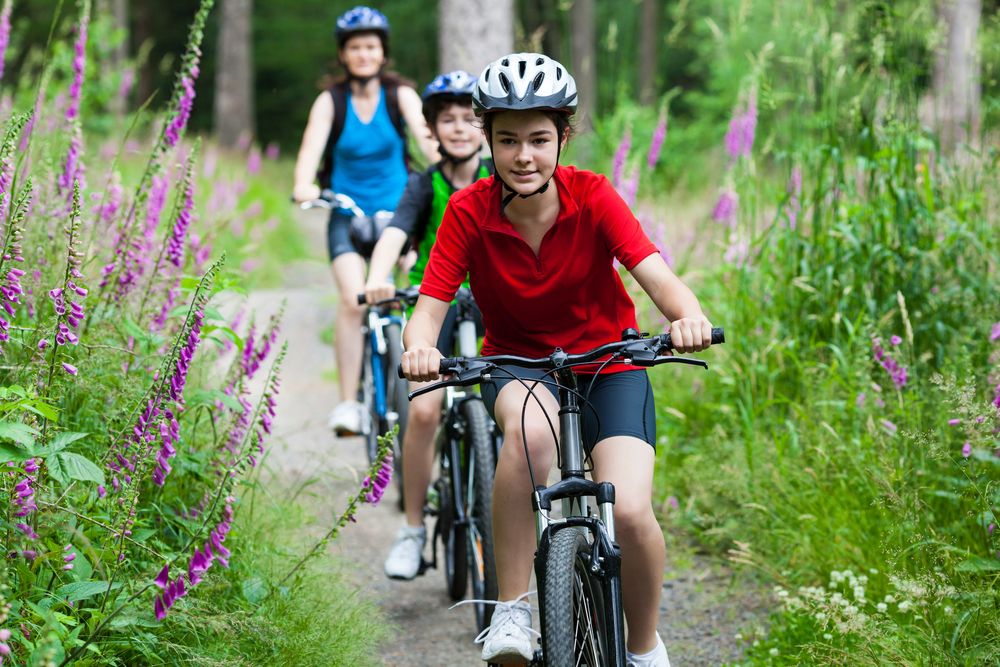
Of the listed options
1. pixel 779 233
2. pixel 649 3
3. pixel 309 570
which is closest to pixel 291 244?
pixel 779 233

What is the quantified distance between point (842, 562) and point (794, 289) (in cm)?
180

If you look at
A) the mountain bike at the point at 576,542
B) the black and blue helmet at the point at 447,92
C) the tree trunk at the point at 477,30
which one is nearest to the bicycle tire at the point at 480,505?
the mountain bike at the point at 576,542

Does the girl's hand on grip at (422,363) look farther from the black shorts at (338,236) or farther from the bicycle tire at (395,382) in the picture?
the black shorts at (338,236)

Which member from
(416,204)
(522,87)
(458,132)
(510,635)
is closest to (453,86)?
(458,132)

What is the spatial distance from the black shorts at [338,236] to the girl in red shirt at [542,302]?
2.84 metres

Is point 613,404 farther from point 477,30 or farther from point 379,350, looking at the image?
point 477,30

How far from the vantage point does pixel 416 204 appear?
15.6ft

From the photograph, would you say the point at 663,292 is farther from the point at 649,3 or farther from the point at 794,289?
the point at 649,3

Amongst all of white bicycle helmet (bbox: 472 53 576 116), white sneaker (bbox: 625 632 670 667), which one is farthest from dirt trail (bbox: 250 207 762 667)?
white bicycle helmet (bbox: 472 53 576 116)

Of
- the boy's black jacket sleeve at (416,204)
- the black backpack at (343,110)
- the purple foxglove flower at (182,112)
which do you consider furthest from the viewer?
the black backpack at (343,110)

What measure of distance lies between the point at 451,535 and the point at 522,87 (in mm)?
2143

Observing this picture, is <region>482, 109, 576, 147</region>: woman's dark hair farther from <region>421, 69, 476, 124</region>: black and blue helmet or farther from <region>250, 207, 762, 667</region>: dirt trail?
<region>421, 69, 476, 124</region>: black and blue helmet

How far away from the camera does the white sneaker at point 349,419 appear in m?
6.15

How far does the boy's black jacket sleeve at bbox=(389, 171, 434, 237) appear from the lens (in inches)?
186
